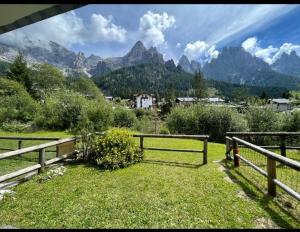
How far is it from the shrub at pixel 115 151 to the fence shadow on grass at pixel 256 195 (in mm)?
3205

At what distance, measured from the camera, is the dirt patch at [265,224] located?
13.1ft

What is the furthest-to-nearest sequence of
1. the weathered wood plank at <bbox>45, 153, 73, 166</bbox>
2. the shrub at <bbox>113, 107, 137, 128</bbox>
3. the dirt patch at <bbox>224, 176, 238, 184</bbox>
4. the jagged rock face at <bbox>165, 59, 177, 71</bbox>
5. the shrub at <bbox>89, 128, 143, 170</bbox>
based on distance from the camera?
the jagged rock face at <bbox>165, 59, 177, 71</bbox> → the shrub at <bbox>113, 107, 137, 128</bbox> → the shrub at <bbox>89, 128, 143, 170</bbox> → the weathered wood plank at <bbox>45, 153, 73, 166</bbox> → the dirt patch at <bbox>224, 176, 238, 184</bbox>

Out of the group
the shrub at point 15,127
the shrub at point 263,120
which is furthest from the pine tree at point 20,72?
the shrub at point 263,120

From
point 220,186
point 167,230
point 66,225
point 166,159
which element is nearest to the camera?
point 167,230

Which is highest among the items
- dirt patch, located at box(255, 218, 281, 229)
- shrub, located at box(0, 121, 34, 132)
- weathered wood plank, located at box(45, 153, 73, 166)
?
shrub, located at box(0, 121, 34, 132)

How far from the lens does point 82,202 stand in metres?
5.08

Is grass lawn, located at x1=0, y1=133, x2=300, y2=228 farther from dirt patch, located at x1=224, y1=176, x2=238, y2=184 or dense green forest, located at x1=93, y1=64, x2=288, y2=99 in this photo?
dense green forest, located at x1=93, y1=64, x2=288, y2=99

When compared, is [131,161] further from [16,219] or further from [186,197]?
[16,219]

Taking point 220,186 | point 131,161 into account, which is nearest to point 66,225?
point 220,186

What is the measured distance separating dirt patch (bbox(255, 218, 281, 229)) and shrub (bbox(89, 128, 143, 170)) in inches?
186

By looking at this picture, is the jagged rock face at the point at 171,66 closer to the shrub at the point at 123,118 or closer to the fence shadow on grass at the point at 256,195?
the shrub at the point at 123,118

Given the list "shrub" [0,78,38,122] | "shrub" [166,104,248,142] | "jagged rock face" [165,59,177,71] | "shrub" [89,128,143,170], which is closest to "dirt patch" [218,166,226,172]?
"shrub" [89,128,143,170]

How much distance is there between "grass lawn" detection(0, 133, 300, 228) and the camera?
4211 mm

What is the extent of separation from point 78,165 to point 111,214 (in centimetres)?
423
